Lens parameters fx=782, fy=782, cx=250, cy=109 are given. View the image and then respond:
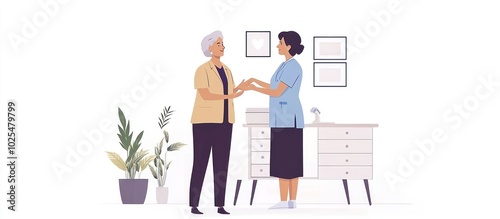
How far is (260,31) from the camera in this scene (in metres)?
8.97

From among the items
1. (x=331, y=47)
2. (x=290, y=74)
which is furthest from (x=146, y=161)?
(x=331, y=47)

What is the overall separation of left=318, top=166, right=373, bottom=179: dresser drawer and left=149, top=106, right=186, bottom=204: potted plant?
167cm

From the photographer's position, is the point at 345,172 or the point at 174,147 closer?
the point at 345,172

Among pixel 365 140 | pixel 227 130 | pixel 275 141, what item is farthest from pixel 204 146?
pixel 365 140

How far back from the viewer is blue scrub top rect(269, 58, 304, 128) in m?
8.05

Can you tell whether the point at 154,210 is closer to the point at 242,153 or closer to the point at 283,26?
the point at 242,153

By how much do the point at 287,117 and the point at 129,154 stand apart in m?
2.03

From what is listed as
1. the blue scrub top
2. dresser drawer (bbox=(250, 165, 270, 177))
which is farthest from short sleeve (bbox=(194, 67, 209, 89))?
dresser drawer (bbox=(250, 165, 270, 177))

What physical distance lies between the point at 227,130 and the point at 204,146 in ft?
0.94

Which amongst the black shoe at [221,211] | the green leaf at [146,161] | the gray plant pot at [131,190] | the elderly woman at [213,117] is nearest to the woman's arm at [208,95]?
the elderly woman at [213,117]

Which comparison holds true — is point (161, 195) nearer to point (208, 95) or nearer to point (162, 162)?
point (162, 162)

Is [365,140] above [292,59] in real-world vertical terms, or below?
below

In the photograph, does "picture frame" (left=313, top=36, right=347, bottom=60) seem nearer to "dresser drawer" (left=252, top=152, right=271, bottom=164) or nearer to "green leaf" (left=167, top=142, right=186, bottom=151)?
"dresser drawer" (left=252, top=152, right=271, bottom=164)

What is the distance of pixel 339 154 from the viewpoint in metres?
8.55
